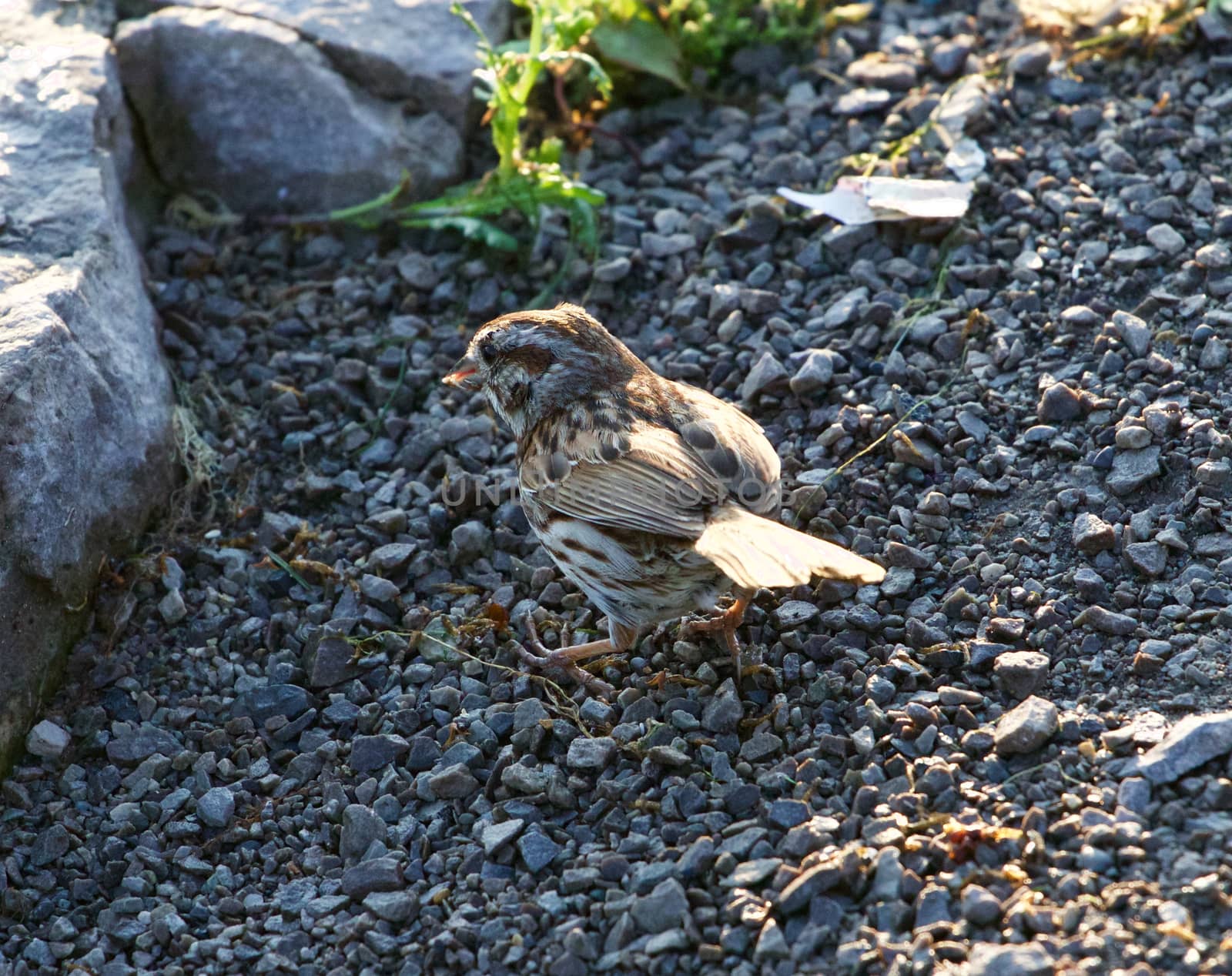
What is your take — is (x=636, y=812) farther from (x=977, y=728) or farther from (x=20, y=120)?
(x=20, y=120)

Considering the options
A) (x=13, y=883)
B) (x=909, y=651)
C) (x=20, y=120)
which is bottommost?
(x=13, y=883)

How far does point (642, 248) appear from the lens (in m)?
6.62

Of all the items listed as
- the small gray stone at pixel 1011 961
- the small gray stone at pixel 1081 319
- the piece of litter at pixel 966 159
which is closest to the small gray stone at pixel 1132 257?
the small gray stone at pixel 1081 319

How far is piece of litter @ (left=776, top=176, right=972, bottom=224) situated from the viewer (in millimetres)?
6234

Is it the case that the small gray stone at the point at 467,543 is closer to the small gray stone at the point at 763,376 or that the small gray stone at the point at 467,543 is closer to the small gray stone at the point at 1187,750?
the small gray stone at the point at 763,376

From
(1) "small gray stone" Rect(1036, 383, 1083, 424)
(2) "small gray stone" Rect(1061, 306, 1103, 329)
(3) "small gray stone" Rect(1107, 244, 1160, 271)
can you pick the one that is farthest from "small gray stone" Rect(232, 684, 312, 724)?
(3) "small gray stone" Rect(1107, 244, 1160, 271)

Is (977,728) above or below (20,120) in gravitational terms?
below

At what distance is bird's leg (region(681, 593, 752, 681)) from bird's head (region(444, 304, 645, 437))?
99 cm

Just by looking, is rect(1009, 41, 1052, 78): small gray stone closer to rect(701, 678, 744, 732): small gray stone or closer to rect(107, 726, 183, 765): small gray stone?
Answer: rect(701, 678, 744, 732): small gray stone

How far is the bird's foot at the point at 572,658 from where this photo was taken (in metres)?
4.96

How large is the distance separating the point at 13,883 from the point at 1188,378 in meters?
4.62

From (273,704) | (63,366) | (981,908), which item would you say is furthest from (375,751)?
(981,908)

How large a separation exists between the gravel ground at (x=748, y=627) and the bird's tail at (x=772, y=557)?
22.5 inches

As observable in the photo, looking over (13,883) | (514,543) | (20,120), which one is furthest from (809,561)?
(20,120)
